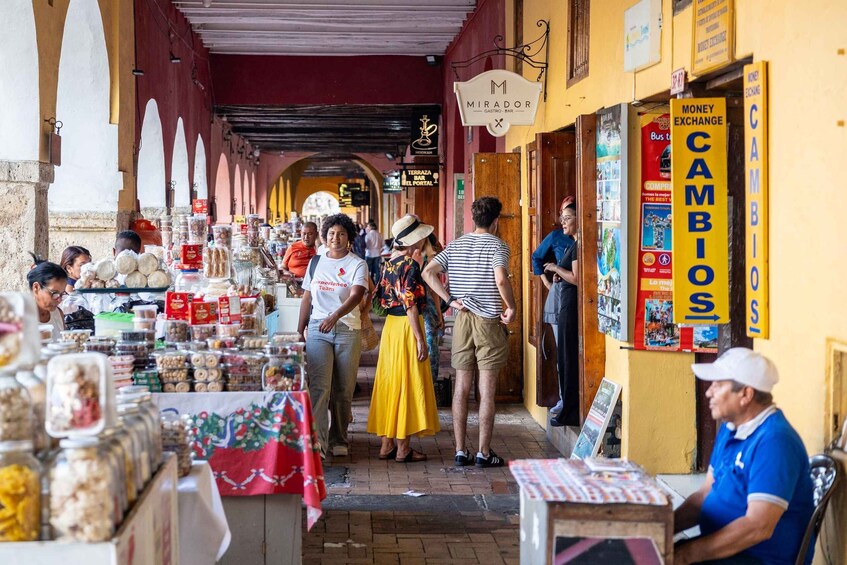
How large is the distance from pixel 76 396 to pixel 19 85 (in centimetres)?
560

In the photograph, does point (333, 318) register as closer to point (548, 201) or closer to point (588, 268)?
point (588, 268)

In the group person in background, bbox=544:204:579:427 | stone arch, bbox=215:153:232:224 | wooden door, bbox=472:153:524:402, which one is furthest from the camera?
stone arch, bbox=215:153:232:224

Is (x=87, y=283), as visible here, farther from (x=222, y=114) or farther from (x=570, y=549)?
(x=222, y=114)

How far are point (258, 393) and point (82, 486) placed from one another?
2004 mm

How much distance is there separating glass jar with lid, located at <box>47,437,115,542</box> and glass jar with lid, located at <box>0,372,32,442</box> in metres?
0.11

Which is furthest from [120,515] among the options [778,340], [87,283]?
[87,283]

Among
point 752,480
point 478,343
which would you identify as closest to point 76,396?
point 752,480

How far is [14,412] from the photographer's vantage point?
2463mm

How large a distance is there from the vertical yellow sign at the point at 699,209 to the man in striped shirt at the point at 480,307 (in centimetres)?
195

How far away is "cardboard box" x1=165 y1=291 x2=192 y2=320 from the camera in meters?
5.22

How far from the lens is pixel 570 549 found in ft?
10.4

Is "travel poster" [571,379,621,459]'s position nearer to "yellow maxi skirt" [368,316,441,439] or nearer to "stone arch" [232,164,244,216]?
"yellow maxi skirt" [368,316,441,439]

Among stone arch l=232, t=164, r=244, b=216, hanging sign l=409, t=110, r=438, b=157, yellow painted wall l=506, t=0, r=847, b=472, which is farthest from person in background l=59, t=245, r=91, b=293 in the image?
stone arch l=232, t=164, r=244, b=216

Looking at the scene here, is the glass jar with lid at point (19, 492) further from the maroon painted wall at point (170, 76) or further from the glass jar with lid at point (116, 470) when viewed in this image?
the maroon painted wall at point (170, 76)
